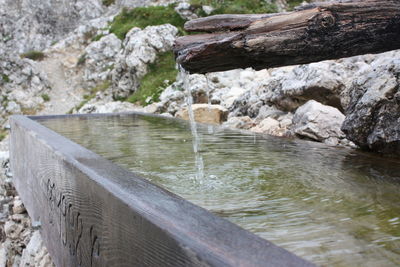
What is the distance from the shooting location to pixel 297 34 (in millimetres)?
2674

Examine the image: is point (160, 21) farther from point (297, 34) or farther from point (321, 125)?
point (297, 34)

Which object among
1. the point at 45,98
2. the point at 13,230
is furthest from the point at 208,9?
the point at 13,230

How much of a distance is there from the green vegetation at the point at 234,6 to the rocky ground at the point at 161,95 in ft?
1.45

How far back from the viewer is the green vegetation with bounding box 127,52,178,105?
15.4 meters

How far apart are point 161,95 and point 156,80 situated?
2.27m

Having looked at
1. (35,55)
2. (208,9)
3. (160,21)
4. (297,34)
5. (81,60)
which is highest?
(208,9)

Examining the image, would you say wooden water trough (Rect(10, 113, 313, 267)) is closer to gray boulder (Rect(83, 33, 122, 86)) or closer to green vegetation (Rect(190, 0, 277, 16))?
green vegetation (Rect(190, 0, 277, 16))

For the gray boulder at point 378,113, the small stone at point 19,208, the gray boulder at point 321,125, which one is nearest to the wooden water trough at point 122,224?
the small stone at point 19,208

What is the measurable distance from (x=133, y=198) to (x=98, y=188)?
373 mm

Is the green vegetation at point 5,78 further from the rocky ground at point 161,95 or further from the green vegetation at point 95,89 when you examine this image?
the green vegetation at point 95,89

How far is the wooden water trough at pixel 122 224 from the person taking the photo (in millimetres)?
1170

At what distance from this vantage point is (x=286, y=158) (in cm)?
368

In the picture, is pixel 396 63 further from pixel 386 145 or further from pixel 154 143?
pixel 154 143

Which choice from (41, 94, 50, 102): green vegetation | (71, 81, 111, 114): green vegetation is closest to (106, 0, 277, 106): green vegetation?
(71, 81, 111, 114): green vegetation
